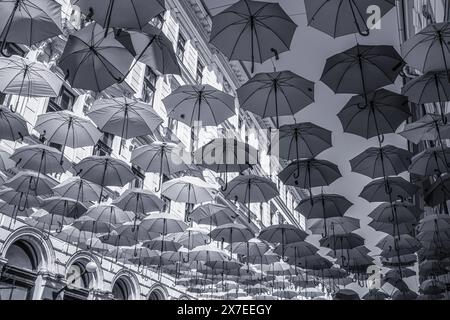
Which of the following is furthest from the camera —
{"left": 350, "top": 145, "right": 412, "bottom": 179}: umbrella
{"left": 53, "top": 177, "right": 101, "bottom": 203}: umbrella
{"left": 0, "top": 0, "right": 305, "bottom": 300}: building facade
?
{"left": 0, "top": 0, "right": 305, "bottom": 300}: building facade

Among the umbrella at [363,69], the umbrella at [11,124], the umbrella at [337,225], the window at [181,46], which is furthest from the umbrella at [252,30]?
the window at [181,46]

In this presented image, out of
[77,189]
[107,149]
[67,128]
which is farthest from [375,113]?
[107,149]

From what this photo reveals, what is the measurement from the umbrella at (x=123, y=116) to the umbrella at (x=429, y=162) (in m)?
6.88

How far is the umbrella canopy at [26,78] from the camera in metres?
8.84

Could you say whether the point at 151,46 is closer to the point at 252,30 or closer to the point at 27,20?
the point at 252,30

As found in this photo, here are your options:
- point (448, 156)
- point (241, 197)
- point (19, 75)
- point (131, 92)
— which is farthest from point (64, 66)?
point (131, 92)

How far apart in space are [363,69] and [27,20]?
20.9 ft

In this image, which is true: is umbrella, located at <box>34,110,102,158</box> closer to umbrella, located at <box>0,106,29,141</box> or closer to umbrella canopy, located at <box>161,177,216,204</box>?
umbrella, located at <box>0,106,29,141</box>

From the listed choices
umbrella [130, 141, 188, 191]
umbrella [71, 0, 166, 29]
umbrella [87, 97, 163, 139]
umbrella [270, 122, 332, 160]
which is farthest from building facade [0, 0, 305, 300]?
umbrella [71, 0, 166, 29]

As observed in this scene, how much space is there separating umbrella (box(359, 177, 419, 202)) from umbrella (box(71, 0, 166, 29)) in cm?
806

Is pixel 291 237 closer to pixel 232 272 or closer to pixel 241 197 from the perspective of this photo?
pixel 241 197

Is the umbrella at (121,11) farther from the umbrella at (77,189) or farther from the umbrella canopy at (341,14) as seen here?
the umbrella at (77,189)

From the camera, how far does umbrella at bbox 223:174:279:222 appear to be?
39.5 feet

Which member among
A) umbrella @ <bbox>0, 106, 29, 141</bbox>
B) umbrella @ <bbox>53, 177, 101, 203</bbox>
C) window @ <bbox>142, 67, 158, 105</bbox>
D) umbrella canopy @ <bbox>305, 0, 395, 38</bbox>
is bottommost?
umbrella @ <bbox>53, 177, 101, 203</bbox>
